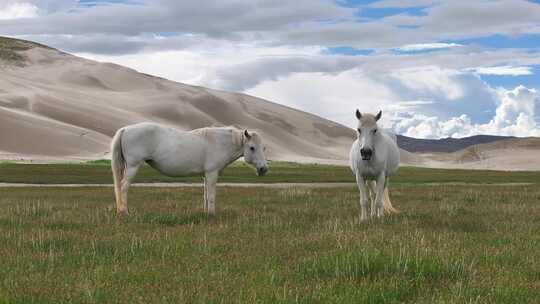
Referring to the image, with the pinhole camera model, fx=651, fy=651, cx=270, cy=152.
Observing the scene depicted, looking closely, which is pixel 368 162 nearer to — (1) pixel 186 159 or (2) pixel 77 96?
(1) pixel 186 159

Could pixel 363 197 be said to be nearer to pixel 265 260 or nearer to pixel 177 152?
pixel 177 152

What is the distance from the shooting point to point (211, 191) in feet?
57.1

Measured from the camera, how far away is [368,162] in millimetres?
16156

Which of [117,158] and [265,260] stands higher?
[117,158]

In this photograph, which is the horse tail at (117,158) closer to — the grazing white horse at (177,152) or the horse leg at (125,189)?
the grazing white horse at (177,152)

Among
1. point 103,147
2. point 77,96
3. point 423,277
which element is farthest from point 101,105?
point 423,277

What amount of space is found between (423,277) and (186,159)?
34.7 ft

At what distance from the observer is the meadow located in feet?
24.4

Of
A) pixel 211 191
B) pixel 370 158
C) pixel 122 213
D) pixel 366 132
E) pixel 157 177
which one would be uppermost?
pixel 366 132

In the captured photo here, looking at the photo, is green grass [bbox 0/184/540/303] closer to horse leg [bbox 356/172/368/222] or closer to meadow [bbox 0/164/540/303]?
meadow [bbox 0/164/540/303]

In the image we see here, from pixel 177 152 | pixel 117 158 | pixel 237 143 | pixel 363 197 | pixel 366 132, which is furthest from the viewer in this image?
pixel 237 143

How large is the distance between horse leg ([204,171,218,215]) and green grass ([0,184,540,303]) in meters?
0.90

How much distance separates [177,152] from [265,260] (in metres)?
8.59

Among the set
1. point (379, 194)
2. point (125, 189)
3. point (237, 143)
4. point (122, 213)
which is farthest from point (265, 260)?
point (237, 143)
